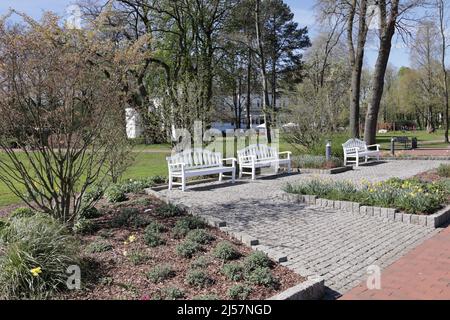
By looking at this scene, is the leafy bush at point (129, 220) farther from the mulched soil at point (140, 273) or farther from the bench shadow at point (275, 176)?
the bench shadow at point (275, 176)

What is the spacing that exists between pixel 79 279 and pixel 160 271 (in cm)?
80

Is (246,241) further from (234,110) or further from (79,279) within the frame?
(234,110)

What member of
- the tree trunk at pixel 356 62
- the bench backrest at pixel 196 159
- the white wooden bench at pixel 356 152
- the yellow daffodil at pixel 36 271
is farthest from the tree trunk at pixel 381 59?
the yellow daffodil at pixel 36 271

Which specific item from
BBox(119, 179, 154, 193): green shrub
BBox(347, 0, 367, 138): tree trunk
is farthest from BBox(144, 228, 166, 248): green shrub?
BBox(347, 0, 367, 138): tree trunk

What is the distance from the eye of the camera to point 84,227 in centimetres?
593

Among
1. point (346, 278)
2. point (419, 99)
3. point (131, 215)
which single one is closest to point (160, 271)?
point (346, 278)

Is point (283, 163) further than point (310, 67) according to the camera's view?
No

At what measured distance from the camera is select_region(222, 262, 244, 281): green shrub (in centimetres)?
422

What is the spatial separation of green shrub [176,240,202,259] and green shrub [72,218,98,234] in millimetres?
1667

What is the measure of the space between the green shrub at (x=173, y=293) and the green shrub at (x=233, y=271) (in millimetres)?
586

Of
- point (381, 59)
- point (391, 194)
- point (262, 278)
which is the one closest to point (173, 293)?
point (262, 278)
